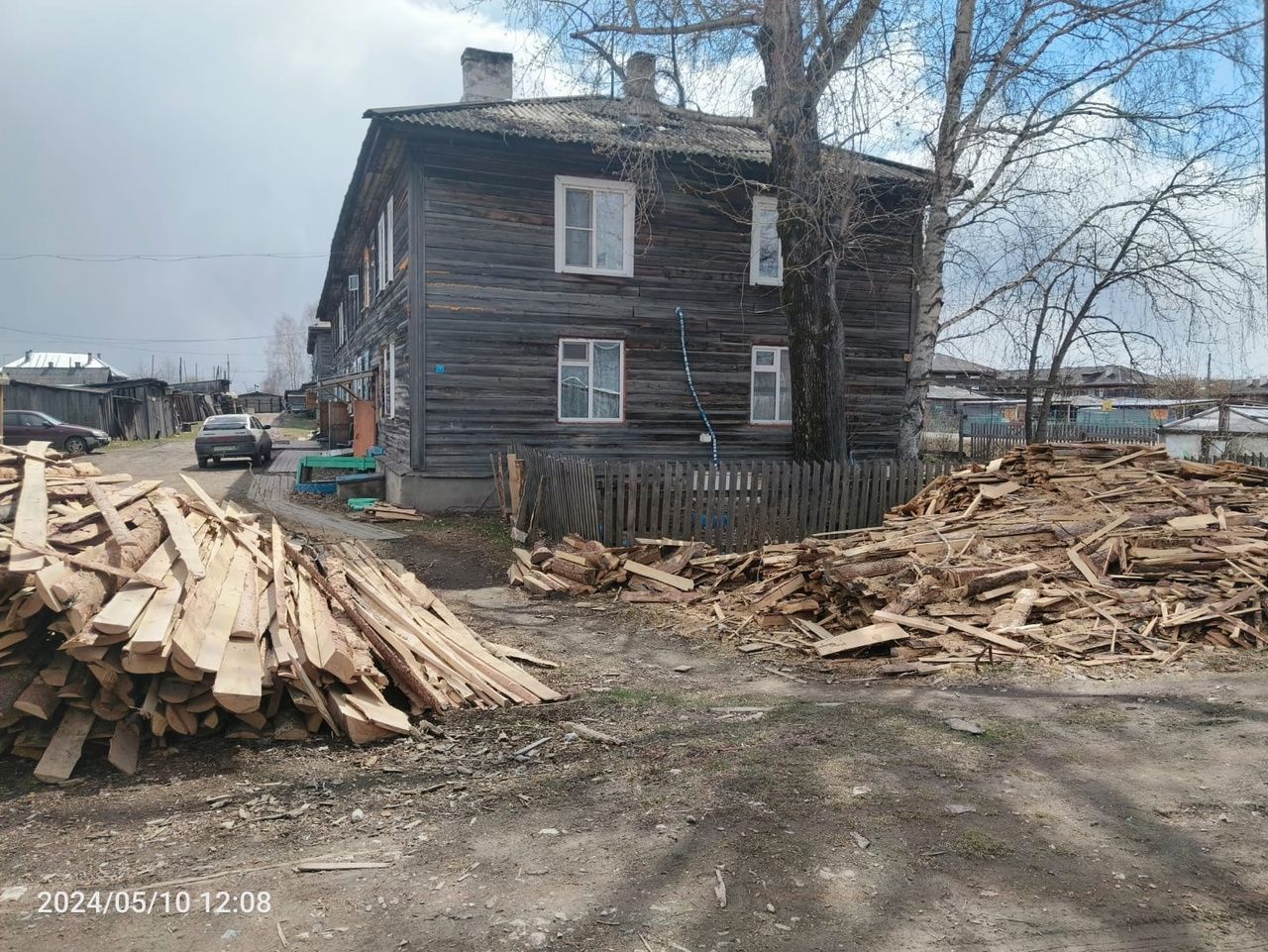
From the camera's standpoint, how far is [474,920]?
9.57 feet

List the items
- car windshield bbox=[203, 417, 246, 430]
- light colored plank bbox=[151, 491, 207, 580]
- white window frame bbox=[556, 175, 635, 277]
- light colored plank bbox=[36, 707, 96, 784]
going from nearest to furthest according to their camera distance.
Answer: light colored plank bbox=[36, 707, 96, 784] < light colored plank bbox=[151, 491, 207, 580] < white window frame bbox=[556, 175, 635, 277] < car windshield bbox=[203, 417, 246, 430]

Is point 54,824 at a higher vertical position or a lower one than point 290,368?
lower

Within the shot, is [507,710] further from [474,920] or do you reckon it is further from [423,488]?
[423,488]

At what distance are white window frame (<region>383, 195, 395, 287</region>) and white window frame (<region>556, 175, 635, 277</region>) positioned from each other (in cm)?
386

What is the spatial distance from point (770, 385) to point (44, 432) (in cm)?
2455

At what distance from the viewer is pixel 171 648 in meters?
4.07

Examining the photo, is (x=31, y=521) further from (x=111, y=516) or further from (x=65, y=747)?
(x=65, y=747)

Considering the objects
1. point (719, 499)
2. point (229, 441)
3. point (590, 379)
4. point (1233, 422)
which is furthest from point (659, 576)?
point (229, 441)

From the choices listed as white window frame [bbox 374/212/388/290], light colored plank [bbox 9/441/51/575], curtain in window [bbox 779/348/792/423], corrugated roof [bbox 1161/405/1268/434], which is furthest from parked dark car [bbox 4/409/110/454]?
corrugated roof [bbox 1161/405/1268/434]

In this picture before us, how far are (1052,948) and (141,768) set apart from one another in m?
4.14

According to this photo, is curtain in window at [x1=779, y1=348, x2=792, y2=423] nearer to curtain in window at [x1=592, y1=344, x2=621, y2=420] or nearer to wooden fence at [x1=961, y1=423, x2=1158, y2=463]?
curtain in window at [x1=592, y1=344, x2=621, y2=420]

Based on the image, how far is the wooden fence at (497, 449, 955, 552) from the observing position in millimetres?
10391

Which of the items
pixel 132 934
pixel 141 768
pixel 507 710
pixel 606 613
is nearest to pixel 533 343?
pixel 606 613

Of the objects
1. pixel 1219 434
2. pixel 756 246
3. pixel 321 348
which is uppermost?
pixel 321 348
